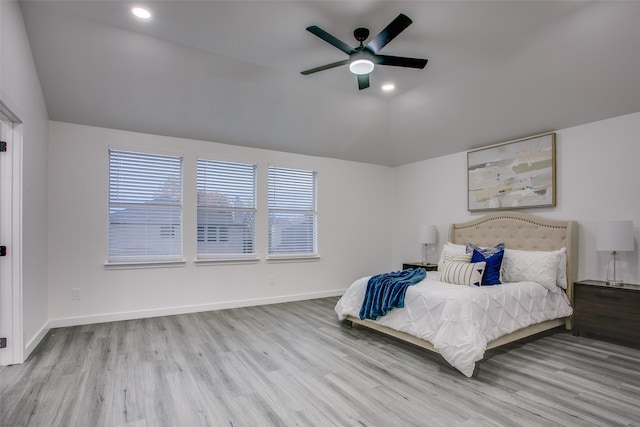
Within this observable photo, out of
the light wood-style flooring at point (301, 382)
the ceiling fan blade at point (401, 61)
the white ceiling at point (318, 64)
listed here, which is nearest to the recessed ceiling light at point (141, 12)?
the white ceiling at point (318, 64)

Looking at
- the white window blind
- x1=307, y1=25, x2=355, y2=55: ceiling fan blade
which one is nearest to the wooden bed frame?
the white window blind

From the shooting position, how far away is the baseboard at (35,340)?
3.07m

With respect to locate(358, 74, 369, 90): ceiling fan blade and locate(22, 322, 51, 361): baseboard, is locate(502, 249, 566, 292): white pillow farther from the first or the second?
locate(22, 322, 51, 361): baseboard

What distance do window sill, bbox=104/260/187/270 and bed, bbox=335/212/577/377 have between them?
2334mm

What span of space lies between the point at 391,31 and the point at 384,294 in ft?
8.26

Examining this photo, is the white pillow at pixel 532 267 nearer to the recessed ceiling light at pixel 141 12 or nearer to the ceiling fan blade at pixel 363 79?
the ceiling fan blade at pixel 363 79

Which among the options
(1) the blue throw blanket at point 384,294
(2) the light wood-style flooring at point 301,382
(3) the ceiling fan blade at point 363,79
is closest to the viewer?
(2) the light wood-style flooring at point 301,382

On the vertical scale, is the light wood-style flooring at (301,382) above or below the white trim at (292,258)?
below

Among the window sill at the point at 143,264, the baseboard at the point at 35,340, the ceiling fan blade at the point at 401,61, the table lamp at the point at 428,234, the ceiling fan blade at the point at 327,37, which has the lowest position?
the baseboard at the point at 35,340

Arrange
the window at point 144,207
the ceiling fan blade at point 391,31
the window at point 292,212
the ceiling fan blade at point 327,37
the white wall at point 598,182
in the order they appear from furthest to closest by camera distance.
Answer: the window at point 292,212 → the window at point 144,207 → the white wall at point 598,182 → the ceiling fan blade at point 327,37 → the ceiling fan blade at point 391,31

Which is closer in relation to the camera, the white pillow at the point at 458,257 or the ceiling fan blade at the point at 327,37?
the ceiling fan blade at the point at 327,37

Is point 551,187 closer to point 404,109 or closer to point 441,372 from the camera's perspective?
point 404,109

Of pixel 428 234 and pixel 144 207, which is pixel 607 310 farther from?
pixel 144 207

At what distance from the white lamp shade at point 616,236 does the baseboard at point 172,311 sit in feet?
12.9
